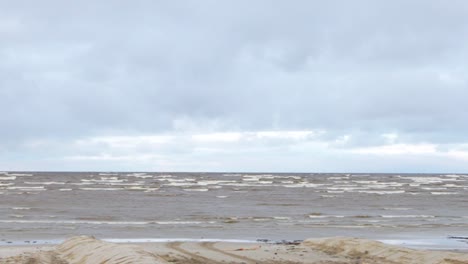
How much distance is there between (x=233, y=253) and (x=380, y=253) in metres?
3.41

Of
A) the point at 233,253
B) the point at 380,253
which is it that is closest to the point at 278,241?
the point at 233,253

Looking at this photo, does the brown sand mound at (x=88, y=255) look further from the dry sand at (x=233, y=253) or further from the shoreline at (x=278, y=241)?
the shoreline at (x=278, y=241)

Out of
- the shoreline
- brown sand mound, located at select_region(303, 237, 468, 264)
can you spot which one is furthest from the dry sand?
the shoreline

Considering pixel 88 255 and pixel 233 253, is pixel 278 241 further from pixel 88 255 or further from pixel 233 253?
pixel 88 255

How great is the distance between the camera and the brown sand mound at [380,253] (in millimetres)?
12909

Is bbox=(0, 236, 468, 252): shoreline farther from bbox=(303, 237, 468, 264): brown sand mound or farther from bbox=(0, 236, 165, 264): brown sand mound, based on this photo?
bbox=(0, 236, 165, 264): brown sand mound

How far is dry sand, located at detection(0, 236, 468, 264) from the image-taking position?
12.3 m

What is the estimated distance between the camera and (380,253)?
14531 mm

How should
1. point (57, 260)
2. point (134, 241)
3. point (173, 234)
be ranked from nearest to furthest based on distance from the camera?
point (57, 260) < point (134, 241) < point (173, 234)

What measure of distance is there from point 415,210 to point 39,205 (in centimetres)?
2214

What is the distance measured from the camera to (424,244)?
64.2ft

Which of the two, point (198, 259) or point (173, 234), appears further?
point (173, 234)

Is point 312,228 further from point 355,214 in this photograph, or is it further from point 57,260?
point 57,260

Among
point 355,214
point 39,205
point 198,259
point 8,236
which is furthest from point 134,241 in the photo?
point 39,205
